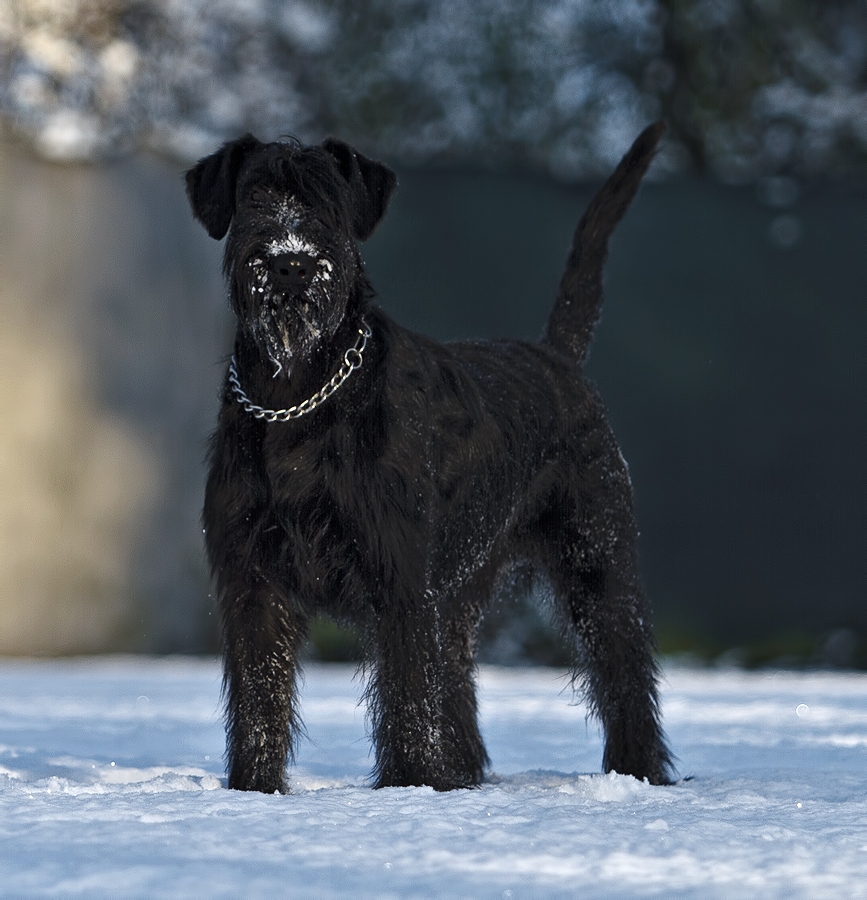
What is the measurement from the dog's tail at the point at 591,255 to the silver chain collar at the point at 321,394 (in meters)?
1.27

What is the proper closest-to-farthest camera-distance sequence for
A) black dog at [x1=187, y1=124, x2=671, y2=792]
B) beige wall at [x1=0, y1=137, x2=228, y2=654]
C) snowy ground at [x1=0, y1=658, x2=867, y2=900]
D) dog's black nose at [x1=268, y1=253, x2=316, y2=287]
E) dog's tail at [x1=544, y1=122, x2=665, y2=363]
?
snowy ground at [x1=0, y1=658, x2=867, y2=900] < dog's black nose at [x1=268, y1=253, x2=316, y2=287] < black dog at [x1=187, y1=124, x2=671, y2=792] < dog's tail at [x1=544, y1=122, x2=665, y2=363] < beige wall at [x1=0, y1=137, x2=228, y2=654]

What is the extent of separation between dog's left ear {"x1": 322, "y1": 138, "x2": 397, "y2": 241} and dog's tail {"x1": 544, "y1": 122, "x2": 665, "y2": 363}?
103cm

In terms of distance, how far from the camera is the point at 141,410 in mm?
6988

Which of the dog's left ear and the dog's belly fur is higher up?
the dog's left ear

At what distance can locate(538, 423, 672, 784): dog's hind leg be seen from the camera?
4141mm

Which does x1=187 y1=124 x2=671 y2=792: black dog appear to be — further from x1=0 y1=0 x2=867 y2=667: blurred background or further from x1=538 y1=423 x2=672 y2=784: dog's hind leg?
x1=0 y1=0 x2=867 y2=667: blurred background

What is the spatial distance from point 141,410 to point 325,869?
194 inches

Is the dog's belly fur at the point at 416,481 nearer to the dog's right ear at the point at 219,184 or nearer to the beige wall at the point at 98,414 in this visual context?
the dog's right ear at the point at 219,184

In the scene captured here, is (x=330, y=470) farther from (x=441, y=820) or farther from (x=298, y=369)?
(x=441, y=820)

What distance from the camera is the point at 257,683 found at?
3475 millimetres

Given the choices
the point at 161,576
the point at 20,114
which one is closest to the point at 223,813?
the point at 161,576

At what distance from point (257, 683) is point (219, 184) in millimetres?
1289

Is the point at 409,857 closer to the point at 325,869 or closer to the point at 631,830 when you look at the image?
the point at 325,869

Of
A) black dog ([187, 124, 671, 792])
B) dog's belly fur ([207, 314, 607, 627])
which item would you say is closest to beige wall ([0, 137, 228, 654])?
dog's belly fur ([207, 314, 607, 627])
